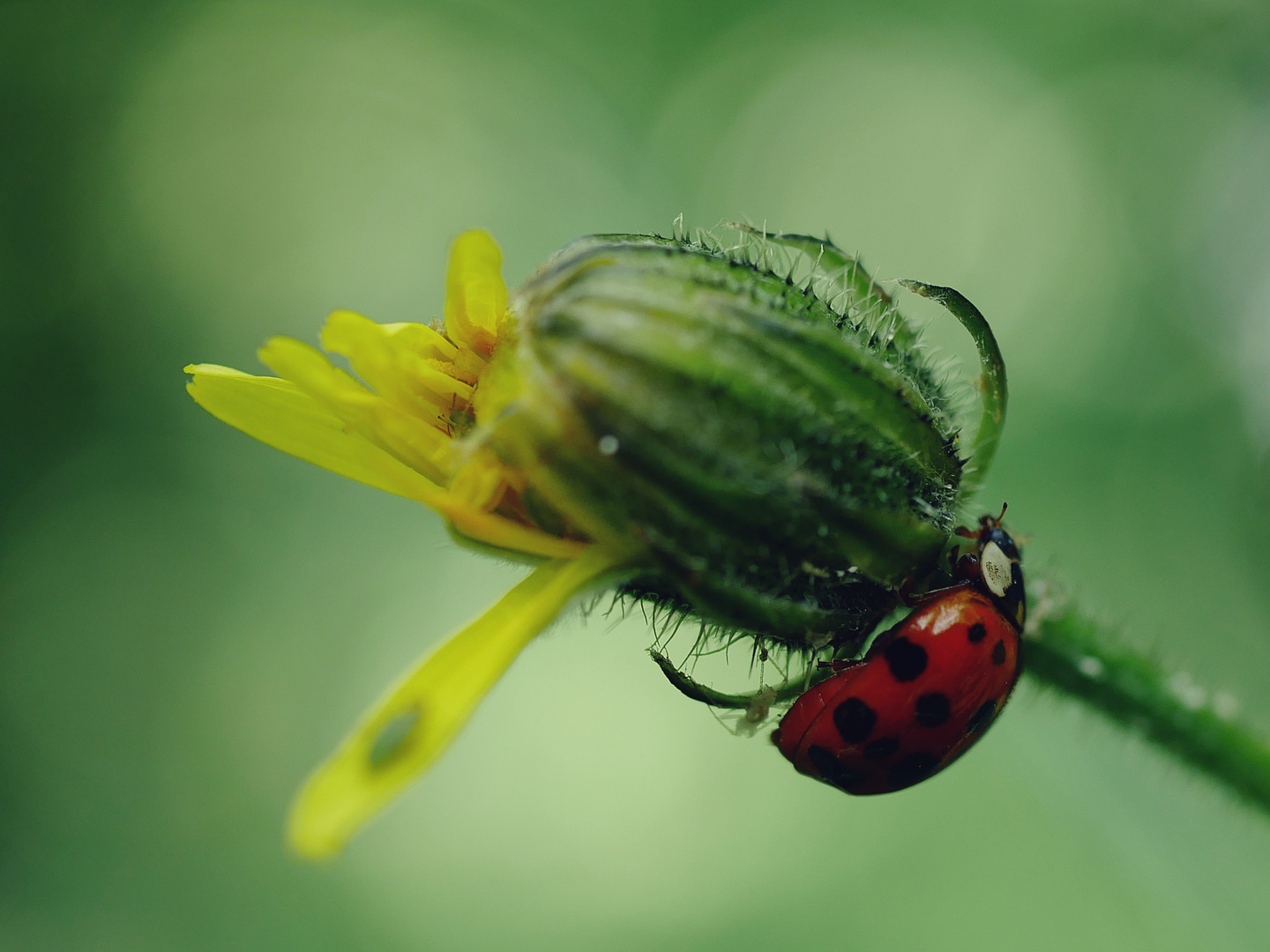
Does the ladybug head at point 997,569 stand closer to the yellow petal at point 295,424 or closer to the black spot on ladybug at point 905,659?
the black spot on ladybug at point 905,659

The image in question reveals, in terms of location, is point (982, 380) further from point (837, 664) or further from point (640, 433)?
point (640, 433)

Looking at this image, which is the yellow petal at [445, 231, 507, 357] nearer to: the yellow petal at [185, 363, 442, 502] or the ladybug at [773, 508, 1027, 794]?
the yellow petal at [185, 363, 442, 502]

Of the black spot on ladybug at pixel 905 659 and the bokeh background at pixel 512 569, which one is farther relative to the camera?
the bokeh background at pixel 512 569

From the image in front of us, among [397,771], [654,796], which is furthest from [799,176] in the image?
[397,771]

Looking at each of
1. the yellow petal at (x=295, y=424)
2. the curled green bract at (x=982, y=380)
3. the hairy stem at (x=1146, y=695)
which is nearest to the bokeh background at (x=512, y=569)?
the hairy stem at (x=1146, y=695)

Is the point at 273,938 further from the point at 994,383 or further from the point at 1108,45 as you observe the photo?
the point at 1108,45

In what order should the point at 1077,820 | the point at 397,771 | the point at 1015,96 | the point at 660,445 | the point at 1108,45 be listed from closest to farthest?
the point at 397,771 < the point at 660,445 < the point at 1077,820 < the point at 1108,45 < the point at 1015,96

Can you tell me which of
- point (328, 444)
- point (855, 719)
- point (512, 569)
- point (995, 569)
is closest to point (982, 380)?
point (995, 569)
